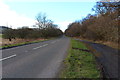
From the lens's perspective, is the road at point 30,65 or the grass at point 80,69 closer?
the grass at point 80,69

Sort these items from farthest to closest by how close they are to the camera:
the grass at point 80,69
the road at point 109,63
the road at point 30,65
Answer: the road at point 109,63 → the road at point 30,65 → the grass at point 80,69

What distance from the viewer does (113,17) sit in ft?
73.5

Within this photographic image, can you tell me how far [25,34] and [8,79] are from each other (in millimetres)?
39440

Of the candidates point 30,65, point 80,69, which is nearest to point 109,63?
point 80,69

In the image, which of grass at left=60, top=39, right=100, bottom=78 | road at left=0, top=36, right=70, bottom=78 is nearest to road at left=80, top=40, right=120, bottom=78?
grass at left=60, top=39, right=100, bottom=78

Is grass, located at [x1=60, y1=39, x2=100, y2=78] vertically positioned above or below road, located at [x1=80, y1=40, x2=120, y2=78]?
above

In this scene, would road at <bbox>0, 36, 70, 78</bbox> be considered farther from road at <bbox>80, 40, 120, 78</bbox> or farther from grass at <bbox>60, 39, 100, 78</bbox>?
road at <bbox>80, 40, 120, 78</bbox>

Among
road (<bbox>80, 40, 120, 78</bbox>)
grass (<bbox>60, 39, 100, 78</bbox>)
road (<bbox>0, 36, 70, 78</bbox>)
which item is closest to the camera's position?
grass (<bbox>60, 39, 100, 78</bbox>)

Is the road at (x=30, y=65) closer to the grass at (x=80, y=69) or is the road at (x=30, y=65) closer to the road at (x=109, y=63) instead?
the grass at (x=80, y=69)

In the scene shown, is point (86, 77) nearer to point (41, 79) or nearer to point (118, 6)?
point (41, 79)

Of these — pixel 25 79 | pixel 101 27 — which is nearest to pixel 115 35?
pixel 101 27

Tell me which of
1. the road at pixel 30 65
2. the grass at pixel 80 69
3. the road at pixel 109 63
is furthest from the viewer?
the road at pixel 109 63

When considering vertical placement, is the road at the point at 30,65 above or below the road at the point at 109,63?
above

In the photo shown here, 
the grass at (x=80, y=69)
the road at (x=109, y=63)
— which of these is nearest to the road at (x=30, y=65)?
the grass at (x=80, y=69)
